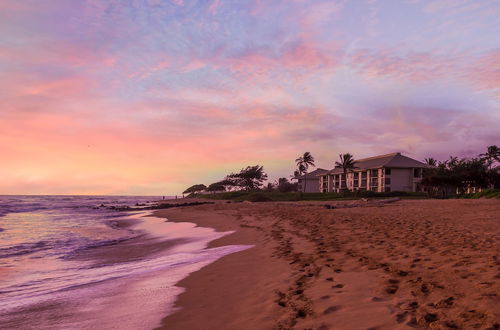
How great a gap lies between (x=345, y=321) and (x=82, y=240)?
1423cm

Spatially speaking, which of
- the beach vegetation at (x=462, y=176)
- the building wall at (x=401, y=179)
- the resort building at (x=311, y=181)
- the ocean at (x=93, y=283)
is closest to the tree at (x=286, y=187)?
the resort building at (x=311, y=181)

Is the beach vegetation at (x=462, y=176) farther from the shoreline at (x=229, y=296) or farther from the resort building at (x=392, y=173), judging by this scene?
the shoreline at (x=229, y=296)

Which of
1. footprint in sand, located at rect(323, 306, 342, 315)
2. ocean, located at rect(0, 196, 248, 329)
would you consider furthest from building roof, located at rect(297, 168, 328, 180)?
footprint in sand, located at rect(323, 306, 342, 315)

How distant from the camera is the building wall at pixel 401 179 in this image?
75.0m

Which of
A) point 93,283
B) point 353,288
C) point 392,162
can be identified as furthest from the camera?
point 392,162

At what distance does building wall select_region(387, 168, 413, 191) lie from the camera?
7500 centimetres

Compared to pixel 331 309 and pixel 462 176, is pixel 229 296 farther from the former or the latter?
pixel 462 176

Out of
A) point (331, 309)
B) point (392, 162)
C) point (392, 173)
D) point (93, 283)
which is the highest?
point (392, 162)

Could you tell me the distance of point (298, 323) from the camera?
3977mm

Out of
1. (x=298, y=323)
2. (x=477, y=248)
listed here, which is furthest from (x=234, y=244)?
(x=298, y=323)

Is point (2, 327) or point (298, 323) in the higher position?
point (298, 323)

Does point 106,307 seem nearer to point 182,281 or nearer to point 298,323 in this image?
point 182,281

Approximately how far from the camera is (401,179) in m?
75.5

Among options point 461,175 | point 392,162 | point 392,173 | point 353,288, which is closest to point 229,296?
point 353,288
